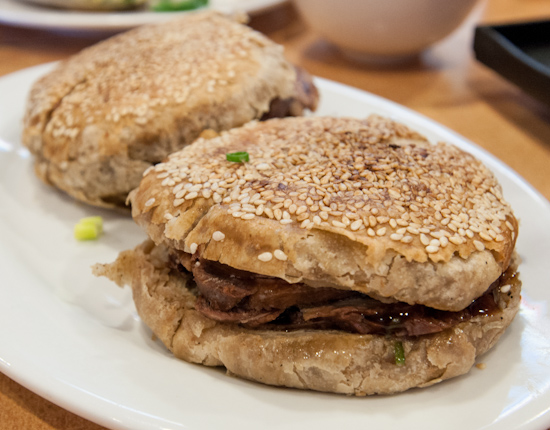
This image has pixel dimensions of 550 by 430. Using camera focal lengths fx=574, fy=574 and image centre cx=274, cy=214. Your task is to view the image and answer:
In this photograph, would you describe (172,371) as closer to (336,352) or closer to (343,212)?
(336,352)

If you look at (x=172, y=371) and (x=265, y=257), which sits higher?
(x=265, y=257)

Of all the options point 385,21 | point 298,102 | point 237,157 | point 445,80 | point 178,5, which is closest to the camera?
point 237,157

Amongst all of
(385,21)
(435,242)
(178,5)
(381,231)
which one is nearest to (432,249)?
(435,242)

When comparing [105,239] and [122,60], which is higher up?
[122,60]

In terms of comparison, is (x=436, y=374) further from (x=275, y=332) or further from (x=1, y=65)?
(x=1, y=65)

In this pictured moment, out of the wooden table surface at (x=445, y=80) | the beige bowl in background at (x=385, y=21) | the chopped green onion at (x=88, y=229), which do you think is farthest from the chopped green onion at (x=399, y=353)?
the beige bowl in background at (x=385, y=21)

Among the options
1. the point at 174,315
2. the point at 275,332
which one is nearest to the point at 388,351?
the point at 275,332
